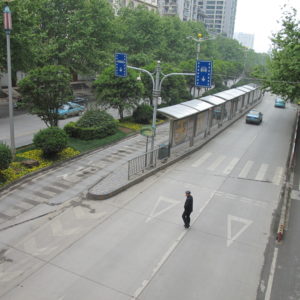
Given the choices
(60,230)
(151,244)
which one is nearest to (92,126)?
(60,230)

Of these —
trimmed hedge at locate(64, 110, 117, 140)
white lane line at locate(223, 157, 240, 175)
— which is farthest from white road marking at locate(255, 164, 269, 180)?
trimmed hedge at locate(64, 110, 117, 140)

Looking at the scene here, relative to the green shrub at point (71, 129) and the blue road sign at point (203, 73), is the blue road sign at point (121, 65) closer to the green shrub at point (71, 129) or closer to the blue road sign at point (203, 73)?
the blue road sign at point (203, 73)

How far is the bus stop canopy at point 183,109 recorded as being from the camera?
20172mm

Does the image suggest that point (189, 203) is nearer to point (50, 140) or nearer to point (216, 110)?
point (50, 140)

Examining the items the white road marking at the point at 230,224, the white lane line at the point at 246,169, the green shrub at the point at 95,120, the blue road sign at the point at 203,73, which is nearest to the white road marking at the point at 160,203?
the white road marking at the point at 230,224

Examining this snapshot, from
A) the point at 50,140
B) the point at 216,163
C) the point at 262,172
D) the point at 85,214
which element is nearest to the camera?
the point at 85,214

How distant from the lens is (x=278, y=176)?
1931 centimetres

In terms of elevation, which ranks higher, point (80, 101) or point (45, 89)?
point (45, 89)

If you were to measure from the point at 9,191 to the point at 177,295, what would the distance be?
9.79m

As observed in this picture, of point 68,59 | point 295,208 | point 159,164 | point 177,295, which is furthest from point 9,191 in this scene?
point 68,59

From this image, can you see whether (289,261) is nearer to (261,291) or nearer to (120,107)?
(261,291)

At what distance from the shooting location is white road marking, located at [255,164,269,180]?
1889cm

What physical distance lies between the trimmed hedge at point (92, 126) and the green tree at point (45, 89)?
9.47 feet

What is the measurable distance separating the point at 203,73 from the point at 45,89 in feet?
29.7
